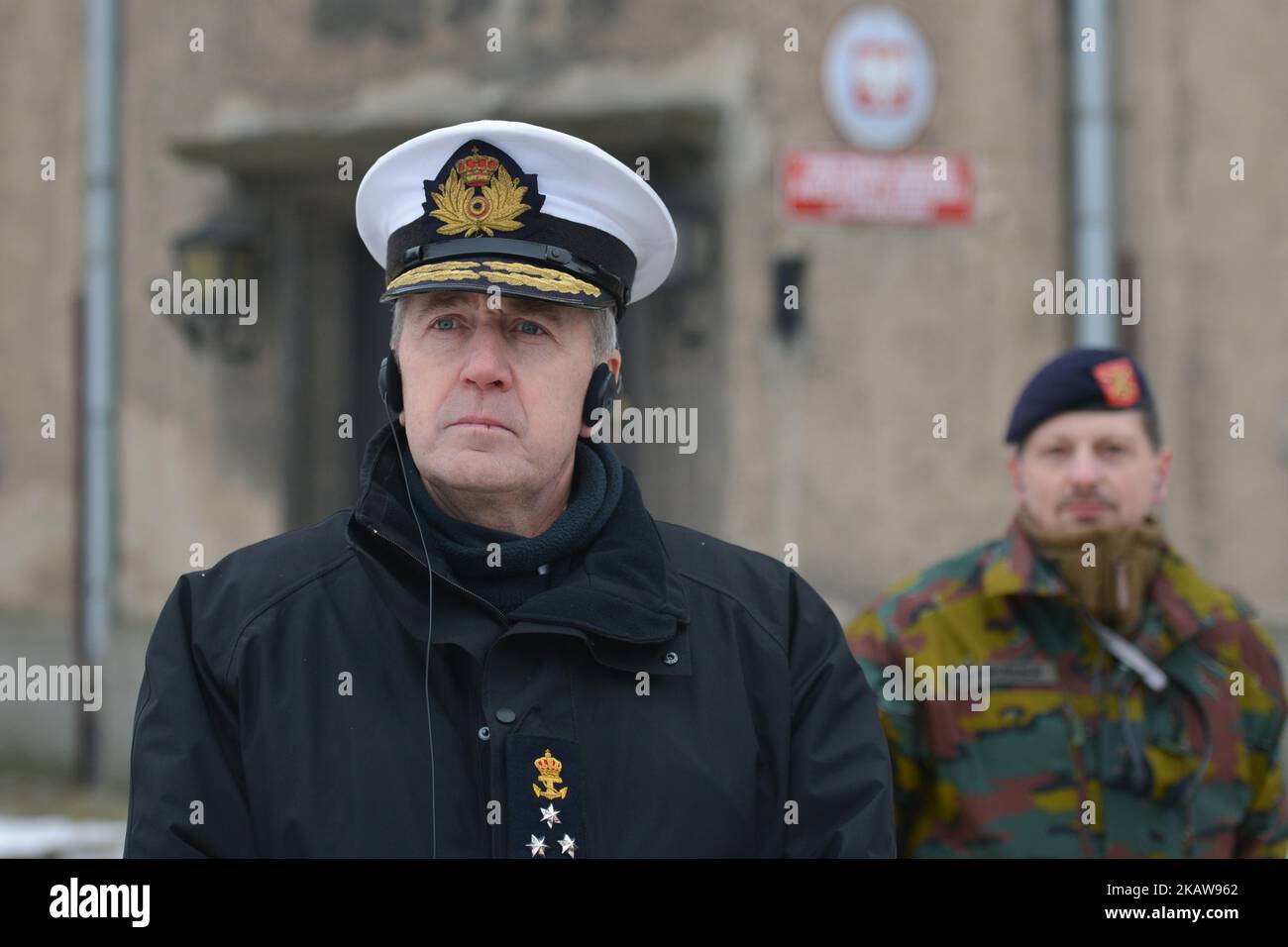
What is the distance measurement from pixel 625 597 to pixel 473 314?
16.1 inches

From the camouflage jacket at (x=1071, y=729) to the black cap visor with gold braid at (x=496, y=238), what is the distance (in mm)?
1184

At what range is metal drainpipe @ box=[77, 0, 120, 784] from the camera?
25.7 ft

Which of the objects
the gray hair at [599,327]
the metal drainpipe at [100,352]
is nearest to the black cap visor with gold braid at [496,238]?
the gray hair at [599,327]

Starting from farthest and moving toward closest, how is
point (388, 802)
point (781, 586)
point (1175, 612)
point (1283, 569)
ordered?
point (1283, 569)
point (1175, 612)
point (781, 586)
point (388, 802)

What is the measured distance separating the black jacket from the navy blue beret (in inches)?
52.9

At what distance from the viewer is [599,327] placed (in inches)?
80.4

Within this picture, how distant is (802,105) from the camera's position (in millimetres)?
6996

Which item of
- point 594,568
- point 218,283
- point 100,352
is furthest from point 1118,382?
point 100,352

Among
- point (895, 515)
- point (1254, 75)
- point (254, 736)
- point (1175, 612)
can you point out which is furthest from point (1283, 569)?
point (254, 736)

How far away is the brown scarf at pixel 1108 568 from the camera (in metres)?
2.96

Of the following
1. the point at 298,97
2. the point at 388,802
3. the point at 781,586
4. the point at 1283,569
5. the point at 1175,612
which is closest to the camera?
the point at 388,802

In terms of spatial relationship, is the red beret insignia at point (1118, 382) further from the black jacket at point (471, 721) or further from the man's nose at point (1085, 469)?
the black jacket at point (471, 721)

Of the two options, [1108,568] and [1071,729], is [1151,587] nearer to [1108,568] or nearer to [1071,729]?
[1108,568]
